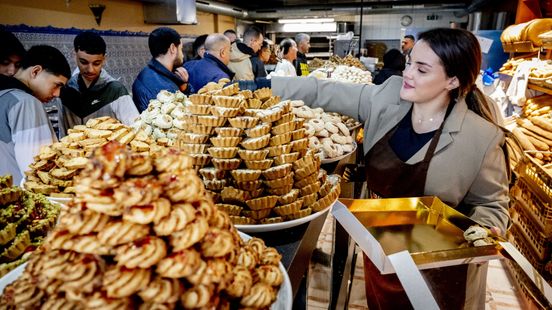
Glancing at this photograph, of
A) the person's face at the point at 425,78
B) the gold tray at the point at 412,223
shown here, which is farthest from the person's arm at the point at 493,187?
the gold tray at the point at 412,223

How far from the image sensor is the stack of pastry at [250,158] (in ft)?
3.85

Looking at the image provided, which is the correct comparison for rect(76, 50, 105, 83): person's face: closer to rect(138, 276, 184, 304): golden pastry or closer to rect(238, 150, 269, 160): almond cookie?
rect(238, 150, 269, 160): almond cookie

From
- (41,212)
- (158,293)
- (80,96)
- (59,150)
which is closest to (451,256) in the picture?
(158,293)

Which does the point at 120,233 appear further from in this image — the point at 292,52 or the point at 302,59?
the point at 302,59

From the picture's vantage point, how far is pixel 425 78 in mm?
1907

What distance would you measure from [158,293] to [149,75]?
10.7 ft

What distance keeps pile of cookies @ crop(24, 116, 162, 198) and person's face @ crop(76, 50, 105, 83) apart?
5.48 ft

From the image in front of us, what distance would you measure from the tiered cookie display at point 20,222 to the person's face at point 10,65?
175 cm

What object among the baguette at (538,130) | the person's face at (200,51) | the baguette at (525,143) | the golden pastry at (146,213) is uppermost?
Answer: the person's face at (200,51)

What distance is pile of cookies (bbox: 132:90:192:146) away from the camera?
183cm

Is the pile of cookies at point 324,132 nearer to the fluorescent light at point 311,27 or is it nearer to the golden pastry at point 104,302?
the golden pastry at point 104,302

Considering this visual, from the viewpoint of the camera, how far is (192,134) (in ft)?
4.23

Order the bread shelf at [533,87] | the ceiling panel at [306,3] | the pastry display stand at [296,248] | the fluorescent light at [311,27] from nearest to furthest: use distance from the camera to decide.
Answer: the pastry display stand at [296,248] → the bread shelf at [533,87] → the ceiling panel at [306,3] → the fluorescent light at [311,27]

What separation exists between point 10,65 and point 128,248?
247cm
